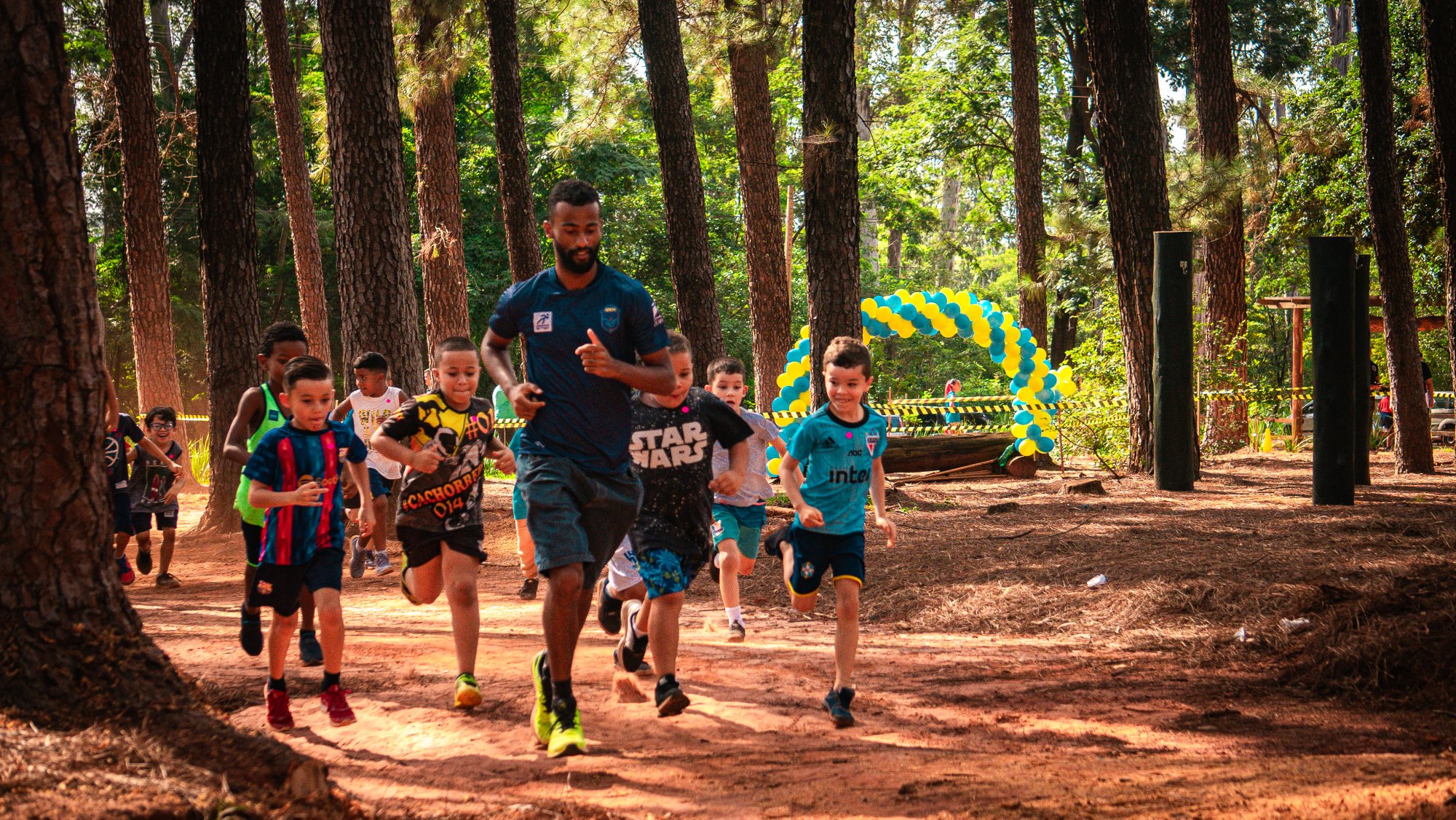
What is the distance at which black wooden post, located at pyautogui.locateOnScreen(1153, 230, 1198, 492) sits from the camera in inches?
514

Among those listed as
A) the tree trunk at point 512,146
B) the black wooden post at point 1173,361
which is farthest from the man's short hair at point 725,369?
the tree trunk at point 512,146

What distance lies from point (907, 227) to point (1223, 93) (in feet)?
72.2

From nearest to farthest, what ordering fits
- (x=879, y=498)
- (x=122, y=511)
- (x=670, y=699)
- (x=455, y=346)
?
(x=670, y=699)
(x=879, y=498)
(x=455, y=346)
(x=122, y=511)

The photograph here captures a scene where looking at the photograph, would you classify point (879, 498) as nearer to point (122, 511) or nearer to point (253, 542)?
point (253, 542)

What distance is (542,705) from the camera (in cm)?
513

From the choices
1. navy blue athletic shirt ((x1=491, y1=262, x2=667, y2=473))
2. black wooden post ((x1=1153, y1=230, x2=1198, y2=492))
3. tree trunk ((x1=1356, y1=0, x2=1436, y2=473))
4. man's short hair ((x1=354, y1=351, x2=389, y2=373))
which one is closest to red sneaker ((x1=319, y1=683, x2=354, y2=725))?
navy blue athletic shirt ((x1=491, y1=262, x2=667, y2=473))

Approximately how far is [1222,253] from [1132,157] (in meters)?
5.59

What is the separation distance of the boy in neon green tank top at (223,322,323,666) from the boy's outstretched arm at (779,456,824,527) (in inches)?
103

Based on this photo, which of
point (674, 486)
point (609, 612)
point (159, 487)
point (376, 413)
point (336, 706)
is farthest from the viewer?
point (159, 487)

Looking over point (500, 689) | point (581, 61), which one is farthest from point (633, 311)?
point (581, 61)

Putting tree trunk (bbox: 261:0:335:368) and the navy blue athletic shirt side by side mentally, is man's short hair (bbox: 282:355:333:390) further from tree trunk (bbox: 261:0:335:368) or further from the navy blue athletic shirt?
tree trunk (bbox: 261:0:335:368)

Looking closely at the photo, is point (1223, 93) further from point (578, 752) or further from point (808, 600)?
point (578, 752)

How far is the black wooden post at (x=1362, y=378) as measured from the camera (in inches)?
547

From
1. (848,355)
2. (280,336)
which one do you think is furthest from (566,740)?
(280,336)
